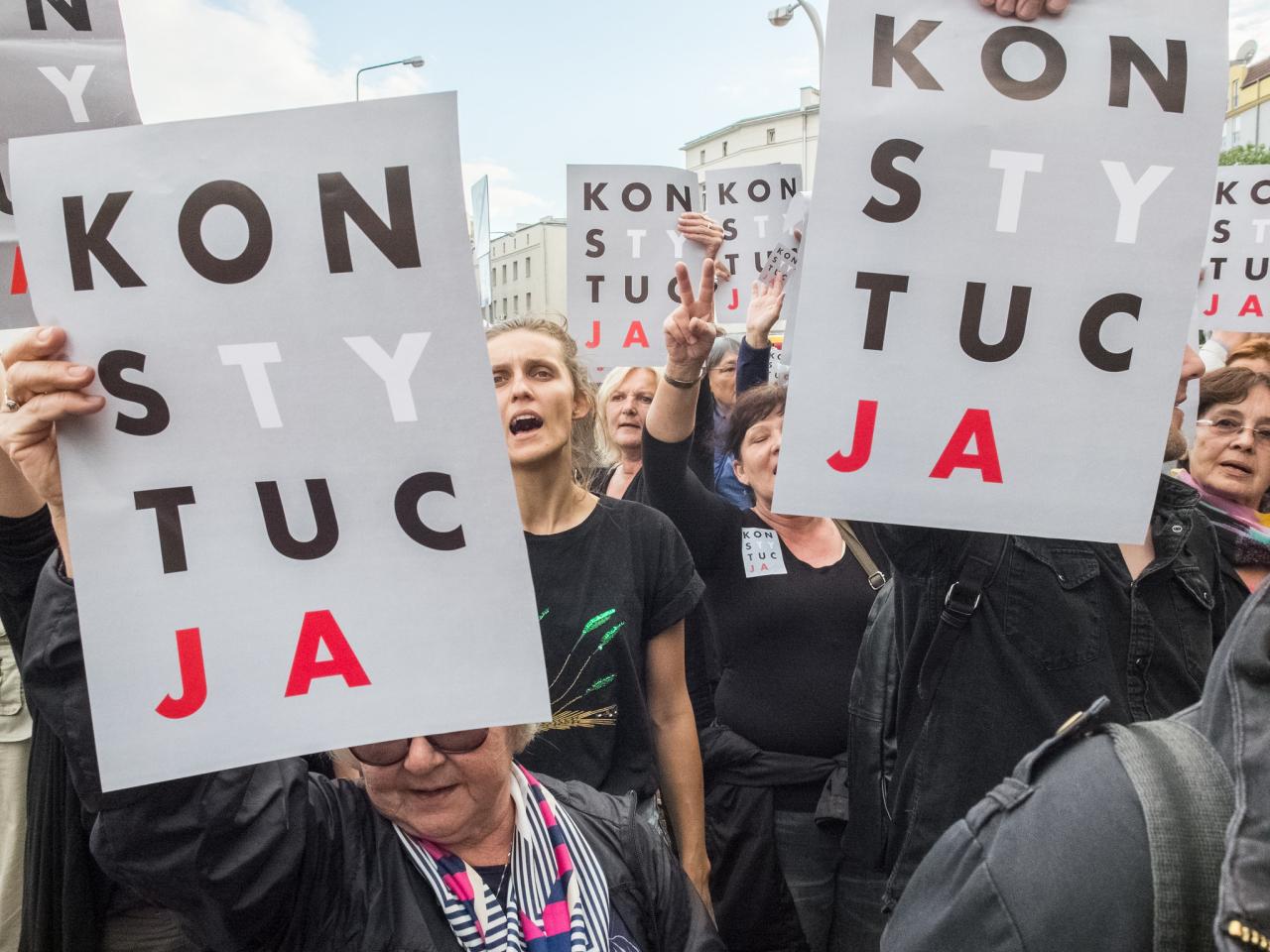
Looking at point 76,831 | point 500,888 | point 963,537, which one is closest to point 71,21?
point 76,831

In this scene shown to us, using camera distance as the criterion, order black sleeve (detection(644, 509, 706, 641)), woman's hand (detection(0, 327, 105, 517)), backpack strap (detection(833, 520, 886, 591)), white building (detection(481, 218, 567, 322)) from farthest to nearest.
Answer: white building (detection(481, 218, 567, 322)), backpack strap (detection(833, 520, 886, 591)), black sleeve (detection(644, 509, 706, 641)), woman's hand (detection(0, 327, 105, 517))

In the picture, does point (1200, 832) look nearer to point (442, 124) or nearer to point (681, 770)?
point (442, 124)

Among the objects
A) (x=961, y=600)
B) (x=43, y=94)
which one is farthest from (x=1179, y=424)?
(x=43, y=94)

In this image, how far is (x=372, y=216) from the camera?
1352 mm

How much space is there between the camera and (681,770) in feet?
8.07

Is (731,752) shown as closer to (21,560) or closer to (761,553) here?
(761,553)

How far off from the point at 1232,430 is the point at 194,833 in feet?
10.3

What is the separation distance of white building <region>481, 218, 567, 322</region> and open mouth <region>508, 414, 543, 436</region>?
51663 millimetres

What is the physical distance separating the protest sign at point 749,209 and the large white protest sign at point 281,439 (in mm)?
3501

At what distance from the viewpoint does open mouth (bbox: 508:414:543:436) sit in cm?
244

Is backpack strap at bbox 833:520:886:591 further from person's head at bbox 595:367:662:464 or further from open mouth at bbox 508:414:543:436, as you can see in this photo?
person's head at bbox 595:367:662:464

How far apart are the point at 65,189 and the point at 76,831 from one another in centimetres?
135

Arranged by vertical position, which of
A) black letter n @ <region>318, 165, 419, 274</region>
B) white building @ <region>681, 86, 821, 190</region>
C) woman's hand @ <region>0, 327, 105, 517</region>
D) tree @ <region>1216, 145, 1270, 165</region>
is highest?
white building @ <region>681, 86, 821, 190</region>

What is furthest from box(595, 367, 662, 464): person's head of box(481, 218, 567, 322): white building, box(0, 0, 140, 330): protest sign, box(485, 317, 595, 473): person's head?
box(481, 218, 567, 322): white building
